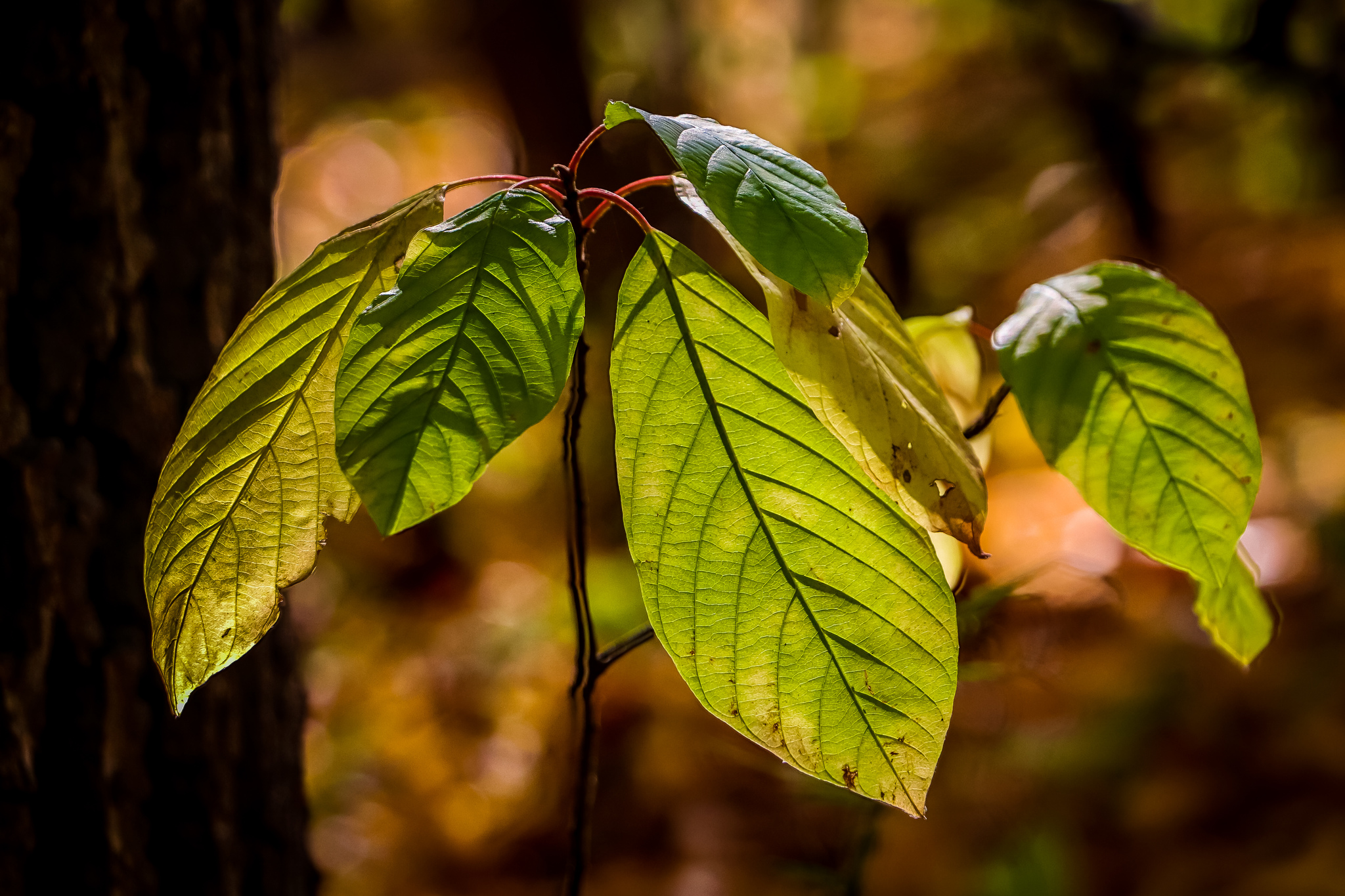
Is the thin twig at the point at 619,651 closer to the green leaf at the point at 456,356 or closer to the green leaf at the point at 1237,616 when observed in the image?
the green leaf at the point at 456,356

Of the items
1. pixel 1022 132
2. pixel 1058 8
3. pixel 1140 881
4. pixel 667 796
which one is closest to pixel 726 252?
→ pixel 1058 8

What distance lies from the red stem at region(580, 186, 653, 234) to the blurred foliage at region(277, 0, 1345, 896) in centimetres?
50

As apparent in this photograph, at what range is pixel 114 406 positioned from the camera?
2.51 ft

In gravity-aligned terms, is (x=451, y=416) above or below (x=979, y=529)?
above

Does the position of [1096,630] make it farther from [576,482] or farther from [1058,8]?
[576,482]

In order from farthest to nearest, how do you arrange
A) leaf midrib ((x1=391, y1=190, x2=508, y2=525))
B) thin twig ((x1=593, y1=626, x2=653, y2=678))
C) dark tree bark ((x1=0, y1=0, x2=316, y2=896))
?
dark tree bark ((x1=0, y1=0, x2=316, y2=896))
thin twig ((x1=593, y1=626, x2=653, y2=678))
leaf midrib ((x1=391, y1=190, x2=508, y2=525))

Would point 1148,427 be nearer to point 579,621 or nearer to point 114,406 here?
point 579,621

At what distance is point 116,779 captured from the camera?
0.75 m

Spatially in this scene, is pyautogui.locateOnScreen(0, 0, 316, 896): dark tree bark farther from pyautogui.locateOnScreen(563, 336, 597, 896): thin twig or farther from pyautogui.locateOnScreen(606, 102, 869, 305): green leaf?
pyautogui.locateOnScreen(606, 102, 869, 305): green leaf

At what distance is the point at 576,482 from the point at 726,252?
3056 millimetres

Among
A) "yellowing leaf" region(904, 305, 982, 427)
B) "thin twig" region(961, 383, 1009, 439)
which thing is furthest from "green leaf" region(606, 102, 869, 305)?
"yellowing leaf" region(904, 305, 982, 427)

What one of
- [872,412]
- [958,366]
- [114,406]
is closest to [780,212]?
[872,412]

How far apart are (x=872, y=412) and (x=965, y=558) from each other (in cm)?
129

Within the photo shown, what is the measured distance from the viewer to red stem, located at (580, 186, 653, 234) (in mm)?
428
